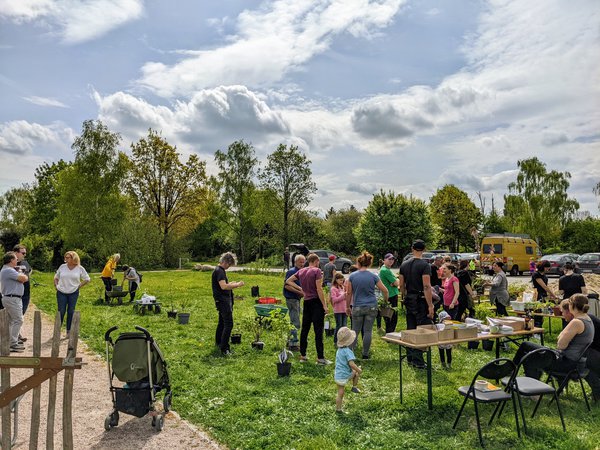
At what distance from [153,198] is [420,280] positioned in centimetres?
3615

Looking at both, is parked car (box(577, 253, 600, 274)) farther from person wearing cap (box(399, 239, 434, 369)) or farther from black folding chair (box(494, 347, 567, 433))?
black folding chair (box(494, 347, 567, 433))

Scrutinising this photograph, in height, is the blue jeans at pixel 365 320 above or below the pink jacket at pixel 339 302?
below

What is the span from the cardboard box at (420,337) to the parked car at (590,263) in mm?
25330

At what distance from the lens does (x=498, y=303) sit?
10.6 metres


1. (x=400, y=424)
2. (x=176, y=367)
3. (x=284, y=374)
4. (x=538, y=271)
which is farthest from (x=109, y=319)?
(x=538, y=271)

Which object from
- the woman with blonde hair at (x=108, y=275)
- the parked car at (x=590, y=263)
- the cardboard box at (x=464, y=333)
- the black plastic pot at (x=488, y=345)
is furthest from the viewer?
the parked car at (x=590, y=263)

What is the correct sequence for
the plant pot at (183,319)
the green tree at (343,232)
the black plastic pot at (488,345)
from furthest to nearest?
the green tree at (343,232) < the plant pot at (183,319) < the black plastic pot at (488,345)

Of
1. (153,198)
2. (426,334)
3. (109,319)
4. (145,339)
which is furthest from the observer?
(153,198)

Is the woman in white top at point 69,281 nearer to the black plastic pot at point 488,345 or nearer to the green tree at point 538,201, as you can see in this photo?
the black plastic pot at point 488,345

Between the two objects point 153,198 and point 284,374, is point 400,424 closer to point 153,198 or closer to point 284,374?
point 284,374

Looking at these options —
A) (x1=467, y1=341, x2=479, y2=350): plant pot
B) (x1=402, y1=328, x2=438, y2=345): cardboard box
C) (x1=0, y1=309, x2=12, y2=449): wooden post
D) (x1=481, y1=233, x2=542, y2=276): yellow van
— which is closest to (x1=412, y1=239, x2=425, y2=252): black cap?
(x1=402, y1=328, x2=438, y2=345): cardboard box

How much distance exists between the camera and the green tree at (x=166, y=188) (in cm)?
4025

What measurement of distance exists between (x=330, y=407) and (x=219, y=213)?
42664 mm

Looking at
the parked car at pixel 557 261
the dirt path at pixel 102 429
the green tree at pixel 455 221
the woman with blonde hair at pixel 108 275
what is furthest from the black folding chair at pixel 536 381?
the green tree at pixel 455 221
